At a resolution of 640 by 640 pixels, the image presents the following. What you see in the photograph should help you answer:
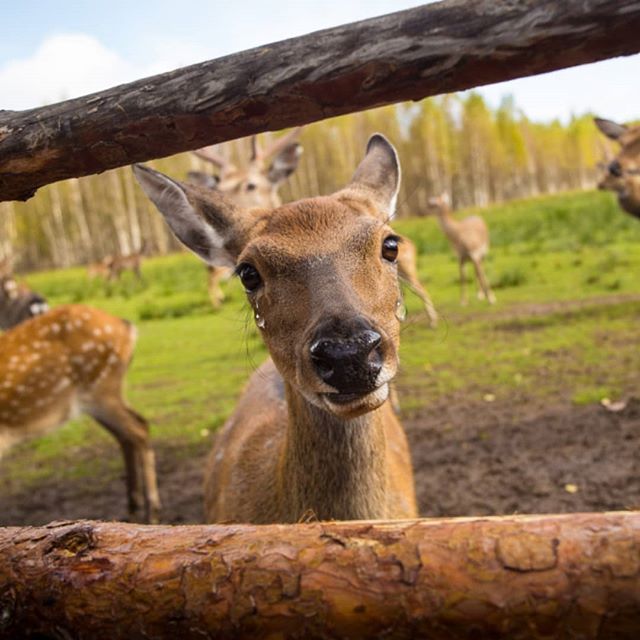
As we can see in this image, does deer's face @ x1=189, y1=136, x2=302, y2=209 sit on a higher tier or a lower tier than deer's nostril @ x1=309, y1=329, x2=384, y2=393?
higher

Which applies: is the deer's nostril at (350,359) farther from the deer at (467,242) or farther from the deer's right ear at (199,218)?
the deer at (467,242)

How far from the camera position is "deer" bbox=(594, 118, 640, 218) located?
8.55 meters

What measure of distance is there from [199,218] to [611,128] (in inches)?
270

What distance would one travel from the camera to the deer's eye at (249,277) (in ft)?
8.89

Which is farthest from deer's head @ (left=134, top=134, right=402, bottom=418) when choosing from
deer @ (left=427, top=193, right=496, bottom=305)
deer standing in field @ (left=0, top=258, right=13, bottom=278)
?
deer @ (left=427, top=193, right=496, bottom=305)

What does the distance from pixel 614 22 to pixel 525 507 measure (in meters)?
3.93

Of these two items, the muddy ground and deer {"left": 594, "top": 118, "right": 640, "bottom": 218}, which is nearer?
the muddy ground

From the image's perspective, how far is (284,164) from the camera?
9.07m

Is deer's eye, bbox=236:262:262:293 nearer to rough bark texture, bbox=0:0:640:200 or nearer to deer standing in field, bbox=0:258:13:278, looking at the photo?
rough bark texture, bbox=0:0:640:200

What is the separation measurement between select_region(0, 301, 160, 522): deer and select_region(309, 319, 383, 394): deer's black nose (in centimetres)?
397

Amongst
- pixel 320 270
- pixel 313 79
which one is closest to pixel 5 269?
pixel 320 270

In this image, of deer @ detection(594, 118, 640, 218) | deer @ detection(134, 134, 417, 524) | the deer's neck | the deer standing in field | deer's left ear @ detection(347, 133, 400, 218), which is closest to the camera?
deer @ detection(134, 134, 417, 524)

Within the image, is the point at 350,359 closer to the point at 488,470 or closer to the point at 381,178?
the point at 381,178

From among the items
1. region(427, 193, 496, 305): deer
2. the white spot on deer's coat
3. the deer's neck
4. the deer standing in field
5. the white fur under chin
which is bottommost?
region(427, 193, 496, 305): deer
